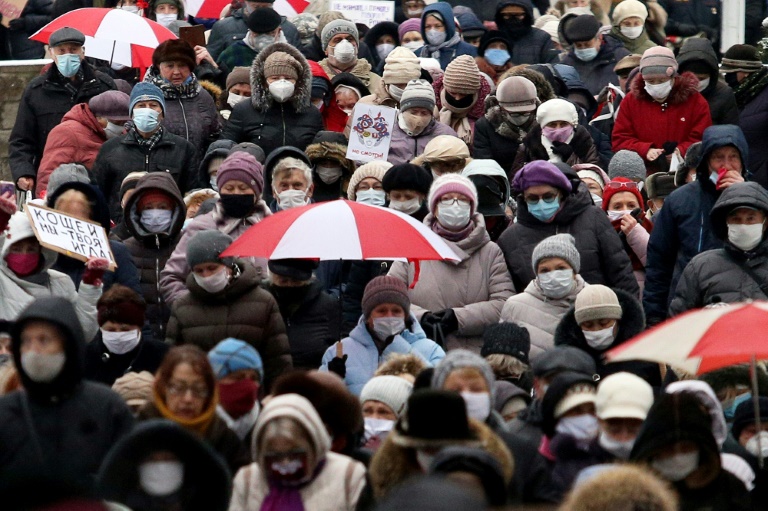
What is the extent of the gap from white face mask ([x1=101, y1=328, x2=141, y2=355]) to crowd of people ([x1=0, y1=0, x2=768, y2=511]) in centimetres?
1

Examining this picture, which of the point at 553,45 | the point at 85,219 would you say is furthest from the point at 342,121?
the point at 85,219

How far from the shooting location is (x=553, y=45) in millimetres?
19141

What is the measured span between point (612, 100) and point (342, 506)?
9110mm

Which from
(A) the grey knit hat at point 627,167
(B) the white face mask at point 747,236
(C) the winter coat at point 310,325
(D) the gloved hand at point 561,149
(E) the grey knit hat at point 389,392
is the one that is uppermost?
(B) the white face mask at point 747,236

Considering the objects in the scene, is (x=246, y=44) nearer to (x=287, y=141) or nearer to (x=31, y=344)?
(x=287, y=141)

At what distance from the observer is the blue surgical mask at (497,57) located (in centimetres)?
1773

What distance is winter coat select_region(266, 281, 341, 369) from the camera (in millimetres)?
11641

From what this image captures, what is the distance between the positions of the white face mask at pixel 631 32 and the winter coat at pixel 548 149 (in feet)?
12.9

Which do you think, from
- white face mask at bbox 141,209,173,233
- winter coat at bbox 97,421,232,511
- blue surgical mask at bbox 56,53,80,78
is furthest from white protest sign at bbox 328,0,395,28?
winter coat at bbox 97,421,232,511

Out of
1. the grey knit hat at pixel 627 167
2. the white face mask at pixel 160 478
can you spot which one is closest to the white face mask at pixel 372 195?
the grey knit hat at pixel 627 167

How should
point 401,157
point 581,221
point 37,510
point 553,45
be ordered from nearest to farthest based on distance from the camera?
point 37,510, point 581,221, point 401,157, point 553,45

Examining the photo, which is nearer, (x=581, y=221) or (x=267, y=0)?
(x=581, y=221)

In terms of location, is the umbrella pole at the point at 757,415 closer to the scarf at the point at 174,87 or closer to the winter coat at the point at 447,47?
the scarf at the point at 174,87

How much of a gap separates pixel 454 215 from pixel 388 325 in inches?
52.1
